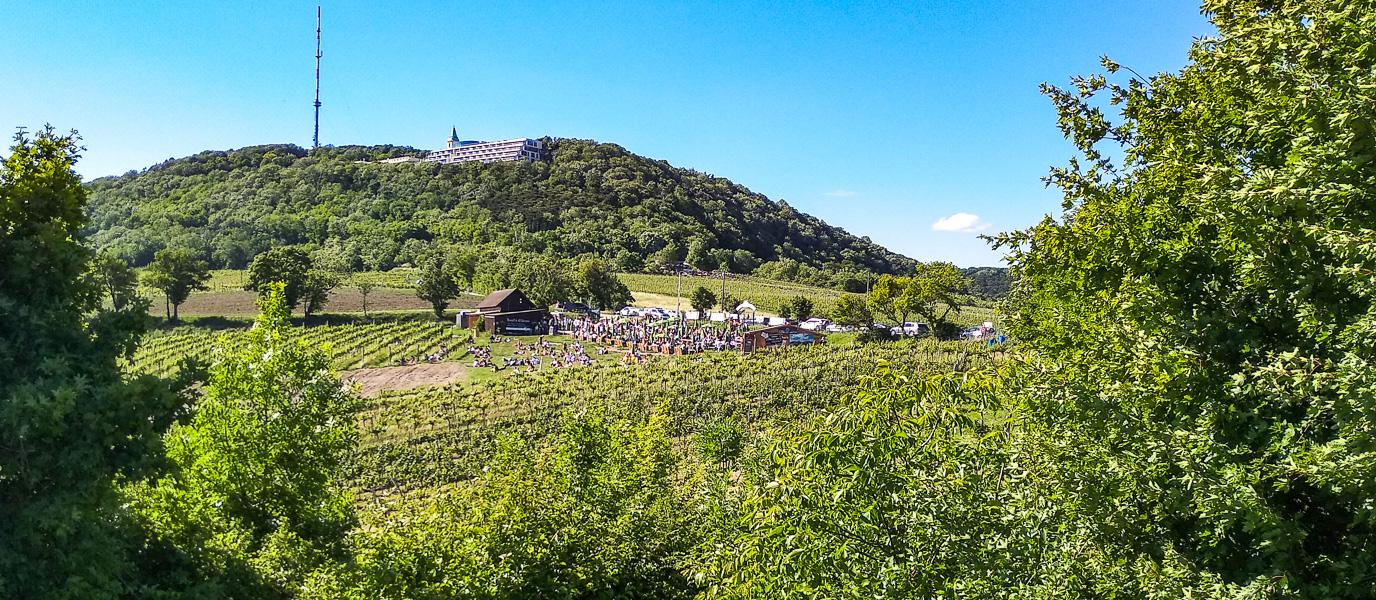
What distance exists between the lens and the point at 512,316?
2224 inches

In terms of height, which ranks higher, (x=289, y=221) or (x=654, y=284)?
(x=289, y=221)

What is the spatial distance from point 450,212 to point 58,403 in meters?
118

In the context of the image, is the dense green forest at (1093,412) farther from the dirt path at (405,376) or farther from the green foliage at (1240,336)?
the dirt path at (405,376)

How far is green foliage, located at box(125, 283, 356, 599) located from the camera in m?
8.47

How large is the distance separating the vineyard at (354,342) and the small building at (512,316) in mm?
2104

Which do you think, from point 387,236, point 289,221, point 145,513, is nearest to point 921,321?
point 145,513

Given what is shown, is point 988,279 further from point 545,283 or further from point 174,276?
point 174,276

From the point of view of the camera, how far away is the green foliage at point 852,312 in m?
50.4

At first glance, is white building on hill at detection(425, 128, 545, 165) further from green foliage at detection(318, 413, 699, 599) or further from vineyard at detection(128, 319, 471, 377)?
green foliage at detection(318, 413, 699, 599)

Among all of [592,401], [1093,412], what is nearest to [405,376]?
[592,401]

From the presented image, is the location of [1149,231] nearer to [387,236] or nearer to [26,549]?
[26,549]

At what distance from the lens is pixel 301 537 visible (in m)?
9.45

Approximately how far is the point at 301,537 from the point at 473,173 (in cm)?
13454

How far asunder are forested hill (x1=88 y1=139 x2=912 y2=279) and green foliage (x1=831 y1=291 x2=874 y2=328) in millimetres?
51533
